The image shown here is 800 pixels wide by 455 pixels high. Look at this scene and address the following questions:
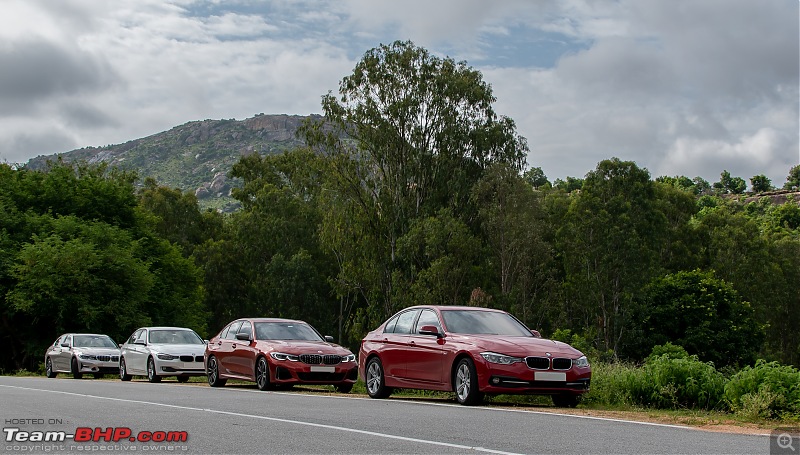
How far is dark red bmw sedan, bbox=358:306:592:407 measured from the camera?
48.1 ft

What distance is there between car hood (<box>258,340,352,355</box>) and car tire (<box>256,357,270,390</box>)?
1.02 ft

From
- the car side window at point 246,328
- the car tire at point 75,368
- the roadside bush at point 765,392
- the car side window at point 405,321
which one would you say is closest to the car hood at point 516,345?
the car side window at point 405,321

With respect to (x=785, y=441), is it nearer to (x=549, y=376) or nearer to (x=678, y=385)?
(x=678, y=385)

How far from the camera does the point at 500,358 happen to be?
48.1 ft

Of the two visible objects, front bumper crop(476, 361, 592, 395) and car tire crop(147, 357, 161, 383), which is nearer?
front bumper crop(476, 361, 592, 395)

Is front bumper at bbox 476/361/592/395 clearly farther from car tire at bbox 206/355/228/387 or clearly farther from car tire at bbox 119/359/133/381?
car tire at bbox 119/359/133/381

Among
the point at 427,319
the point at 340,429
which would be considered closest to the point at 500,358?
the point at 427,319

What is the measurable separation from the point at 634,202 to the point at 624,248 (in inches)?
208

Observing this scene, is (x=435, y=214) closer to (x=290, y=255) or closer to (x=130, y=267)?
(x=130, y=267)

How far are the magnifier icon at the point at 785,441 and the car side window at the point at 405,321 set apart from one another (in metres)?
7.52

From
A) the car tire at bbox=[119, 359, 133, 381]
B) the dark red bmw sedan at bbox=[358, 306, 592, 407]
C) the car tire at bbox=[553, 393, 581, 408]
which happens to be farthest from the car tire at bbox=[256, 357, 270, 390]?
the car tire at bbox=[119, 359, 133, 381]

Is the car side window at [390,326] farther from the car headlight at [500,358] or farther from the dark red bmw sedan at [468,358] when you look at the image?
the car headlight at [500,358]

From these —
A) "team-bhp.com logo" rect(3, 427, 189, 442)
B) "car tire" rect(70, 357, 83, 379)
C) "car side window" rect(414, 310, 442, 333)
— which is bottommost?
"car tire" rect(70, 357, 83, 379)

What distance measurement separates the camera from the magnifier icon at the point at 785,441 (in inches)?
374
